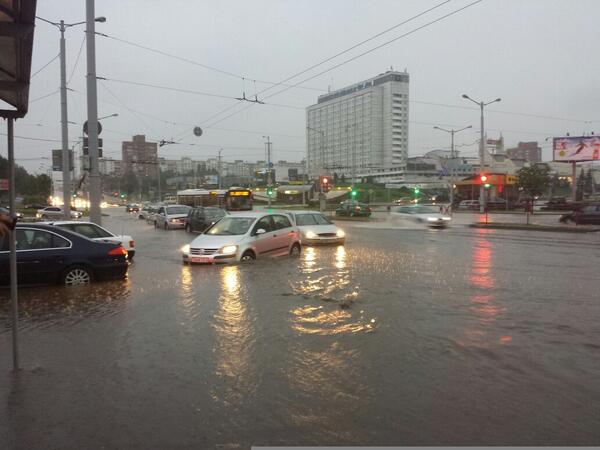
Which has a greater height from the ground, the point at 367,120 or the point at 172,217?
the point at 367,120

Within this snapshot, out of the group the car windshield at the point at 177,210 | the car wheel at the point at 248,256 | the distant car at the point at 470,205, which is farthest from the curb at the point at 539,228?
the distant car at the point at 470,205

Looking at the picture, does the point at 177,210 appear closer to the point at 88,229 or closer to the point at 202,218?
the point at 202,218

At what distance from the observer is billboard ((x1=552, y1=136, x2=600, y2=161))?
55.2m

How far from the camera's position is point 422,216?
31219 millimetres

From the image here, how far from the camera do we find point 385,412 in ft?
13.9

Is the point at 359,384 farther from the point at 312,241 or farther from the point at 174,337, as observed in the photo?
the point at 312,241

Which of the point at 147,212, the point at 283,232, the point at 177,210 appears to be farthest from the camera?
the point at 147,212

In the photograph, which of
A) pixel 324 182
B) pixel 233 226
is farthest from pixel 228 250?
pixel 324 182

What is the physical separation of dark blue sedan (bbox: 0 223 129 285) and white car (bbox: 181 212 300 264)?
9.63 ft

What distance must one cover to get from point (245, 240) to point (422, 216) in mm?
19618

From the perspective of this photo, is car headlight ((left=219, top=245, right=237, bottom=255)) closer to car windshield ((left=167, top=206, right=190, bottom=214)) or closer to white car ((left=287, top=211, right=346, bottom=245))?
white car ((left=287, top=211, right=346, bottom=245))

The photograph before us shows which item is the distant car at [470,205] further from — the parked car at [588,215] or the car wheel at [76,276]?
the car wheel at [76,276]

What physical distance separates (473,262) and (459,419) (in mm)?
10446

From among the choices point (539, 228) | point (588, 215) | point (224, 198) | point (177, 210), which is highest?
point (224, 198)
